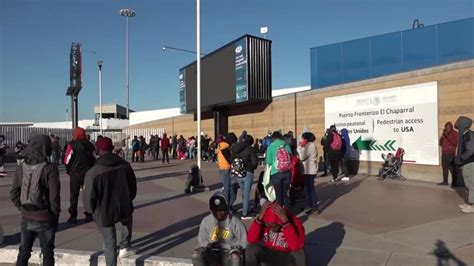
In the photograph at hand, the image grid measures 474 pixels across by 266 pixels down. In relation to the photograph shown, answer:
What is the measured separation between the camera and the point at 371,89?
15.2m

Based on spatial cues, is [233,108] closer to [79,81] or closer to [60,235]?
[79,81]

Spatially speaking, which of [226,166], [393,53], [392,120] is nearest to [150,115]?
[393,53]

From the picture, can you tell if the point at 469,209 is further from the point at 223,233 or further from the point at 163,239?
the point at 223,233

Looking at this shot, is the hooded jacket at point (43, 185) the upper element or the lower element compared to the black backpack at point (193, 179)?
upper

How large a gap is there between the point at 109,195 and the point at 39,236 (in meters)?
0.86

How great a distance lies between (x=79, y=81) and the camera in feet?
82.9

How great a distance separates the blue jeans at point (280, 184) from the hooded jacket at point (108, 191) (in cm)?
318

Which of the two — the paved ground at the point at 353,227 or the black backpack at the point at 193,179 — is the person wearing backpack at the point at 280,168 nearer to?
the paved ground at the point at 353,227

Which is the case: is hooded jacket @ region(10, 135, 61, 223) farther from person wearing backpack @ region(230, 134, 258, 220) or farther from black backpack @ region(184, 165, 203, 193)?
black backpack @ region(184, 165, 203, 193)

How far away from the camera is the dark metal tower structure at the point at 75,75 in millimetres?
23656

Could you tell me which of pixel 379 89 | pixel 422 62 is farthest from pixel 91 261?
pixel 422 62

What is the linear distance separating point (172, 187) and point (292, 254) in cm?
912

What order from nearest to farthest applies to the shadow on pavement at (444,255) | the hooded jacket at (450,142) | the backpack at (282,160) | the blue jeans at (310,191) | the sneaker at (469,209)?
the shadow on pavement at (444,255) < the backpack at (282,160) < the sneaker at (469,209) < the blue jeans at (310,191) < the hooded jacket at (450,142)

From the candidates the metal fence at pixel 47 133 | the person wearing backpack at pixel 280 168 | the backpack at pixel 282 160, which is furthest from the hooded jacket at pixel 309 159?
the metal fence at pixel 47 133
